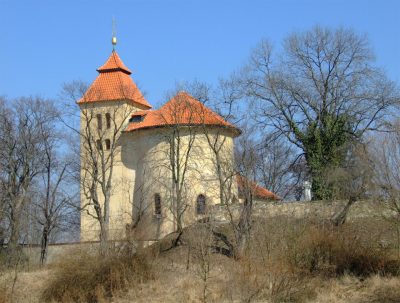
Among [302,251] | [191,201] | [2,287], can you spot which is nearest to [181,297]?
[302,251]

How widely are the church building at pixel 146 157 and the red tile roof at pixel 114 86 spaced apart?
0.07 m

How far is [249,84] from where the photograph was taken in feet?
138

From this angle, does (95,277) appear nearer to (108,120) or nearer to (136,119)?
(136,119)

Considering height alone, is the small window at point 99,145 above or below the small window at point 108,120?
below

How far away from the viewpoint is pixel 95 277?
2253 centimetres

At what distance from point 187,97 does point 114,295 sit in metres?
21.7

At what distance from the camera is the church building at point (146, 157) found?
135 ft

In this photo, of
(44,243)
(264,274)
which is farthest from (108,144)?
(264,274)

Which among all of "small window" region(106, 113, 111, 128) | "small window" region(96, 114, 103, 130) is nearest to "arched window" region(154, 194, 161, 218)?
"small window" region(106, 113, 111, 128)

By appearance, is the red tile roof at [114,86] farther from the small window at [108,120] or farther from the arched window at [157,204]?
the arched window at [157,204]

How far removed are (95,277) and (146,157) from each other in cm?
2204

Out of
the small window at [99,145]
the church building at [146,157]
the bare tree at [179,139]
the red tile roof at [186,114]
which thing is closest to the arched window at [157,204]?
the church building at [146,157]

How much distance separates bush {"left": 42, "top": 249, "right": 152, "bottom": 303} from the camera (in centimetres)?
2230

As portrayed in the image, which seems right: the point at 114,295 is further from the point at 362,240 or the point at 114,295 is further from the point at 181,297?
the point at 362,240
